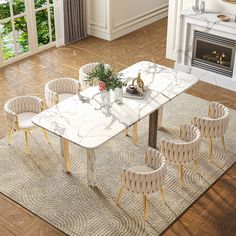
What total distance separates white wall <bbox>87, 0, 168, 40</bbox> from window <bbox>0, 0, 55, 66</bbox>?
0.89 metres

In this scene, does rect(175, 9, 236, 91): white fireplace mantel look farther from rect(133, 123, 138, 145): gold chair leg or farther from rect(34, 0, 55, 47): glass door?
rect(34, 0, 55, 47): glass door

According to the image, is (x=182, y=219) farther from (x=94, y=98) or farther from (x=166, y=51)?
(x=166, y=51)

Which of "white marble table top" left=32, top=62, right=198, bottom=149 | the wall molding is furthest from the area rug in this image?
the wall molding

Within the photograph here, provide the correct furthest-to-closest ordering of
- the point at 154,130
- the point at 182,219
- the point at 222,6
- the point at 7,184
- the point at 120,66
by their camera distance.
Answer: the point at 120,66, the point at 222,6, the point at 154,130, the point at 7,184, the point at 182,219

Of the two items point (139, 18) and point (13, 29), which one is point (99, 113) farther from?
point (139, 18)

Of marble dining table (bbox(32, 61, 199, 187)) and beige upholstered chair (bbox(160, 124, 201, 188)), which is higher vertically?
marble dining table (bbox(32, 61, 199, 187))

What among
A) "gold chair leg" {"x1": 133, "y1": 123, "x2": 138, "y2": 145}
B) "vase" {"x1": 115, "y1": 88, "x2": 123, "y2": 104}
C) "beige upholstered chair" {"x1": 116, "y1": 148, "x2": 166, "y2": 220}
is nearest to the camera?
"beige upholstered chair" {"x1": 116, "y1": 148, "x2": 166, "y2": 220}

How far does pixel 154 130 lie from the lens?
20.5ft

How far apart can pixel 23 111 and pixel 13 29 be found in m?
2.62

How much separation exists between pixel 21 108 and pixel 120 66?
8.67ft

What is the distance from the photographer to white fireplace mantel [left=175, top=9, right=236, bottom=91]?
7555 mm

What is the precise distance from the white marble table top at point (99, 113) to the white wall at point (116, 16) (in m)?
3.36

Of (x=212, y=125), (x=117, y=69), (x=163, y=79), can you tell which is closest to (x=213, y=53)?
(x=117, y=69)

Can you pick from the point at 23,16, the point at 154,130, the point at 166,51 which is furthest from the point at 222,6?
the point at 23,16
